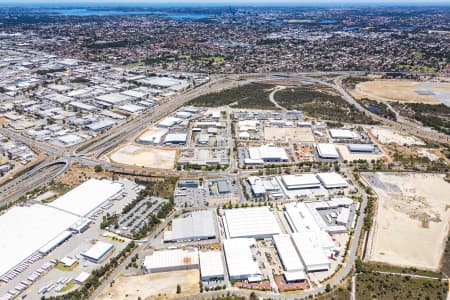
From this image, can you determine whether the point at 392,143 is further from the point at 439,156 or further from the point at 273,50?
the point at 273,50

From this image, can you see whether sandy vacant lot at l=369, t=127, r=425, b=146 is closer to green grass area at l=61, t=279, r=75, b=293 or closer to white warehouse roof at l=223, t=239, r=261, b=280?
white warehouse roof at l=223, t=239, r=261, b=280

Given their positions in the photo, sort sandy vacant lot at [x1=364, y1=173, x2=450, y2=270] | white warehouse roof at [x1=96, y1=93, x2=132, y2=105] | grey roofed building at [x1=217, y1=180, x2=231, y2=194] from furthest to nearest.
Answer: white warehouse roof at [x1=96, y1=93, x2=132, y2=105], grey roofed building at [x1=217, y1=180, x2=231, y2=194], sandy vacant lot at [x1=364, y1=173, x2=450, y2=270]

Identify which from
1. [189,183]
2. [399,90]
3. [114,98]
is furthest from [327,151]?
[114,98]

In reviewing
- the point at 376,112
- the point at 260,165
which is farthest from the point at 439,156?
the point at 260,165

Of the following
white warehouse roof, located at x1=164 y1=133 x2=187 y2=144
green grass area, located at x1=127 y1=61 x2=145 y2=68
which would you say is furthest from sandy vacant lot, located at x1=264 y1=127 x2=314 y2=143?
green grass area, located at x1=127 y1=61 x2=145 y2=68

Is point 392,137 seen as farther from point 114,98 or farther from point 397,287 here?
point 114,98

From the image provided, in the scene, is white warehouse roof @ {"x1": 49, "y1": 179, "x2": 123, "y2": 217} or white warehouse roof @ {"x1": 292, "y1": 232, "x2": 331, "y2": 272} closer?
white warehouse roof @ {"x1": 292, "y1": 232, "x2": 331, "y2": 272}
